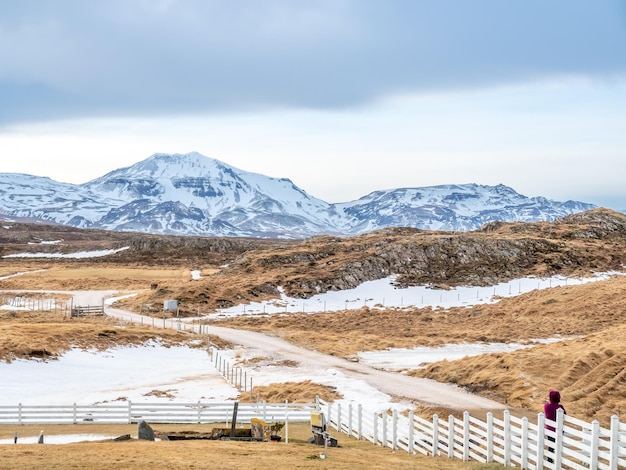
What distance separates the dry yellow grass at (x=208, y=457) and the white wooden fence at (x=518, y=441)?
588 mm

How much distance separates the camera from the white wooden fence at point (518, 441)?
1506 cm

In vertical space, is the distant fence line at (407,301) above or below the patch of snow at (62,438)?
above

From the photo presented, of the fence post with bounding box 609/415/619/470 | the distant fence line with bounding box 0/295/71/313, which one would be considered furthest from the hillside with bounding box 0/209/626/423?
the fence post with bounding box 609/415/619/470

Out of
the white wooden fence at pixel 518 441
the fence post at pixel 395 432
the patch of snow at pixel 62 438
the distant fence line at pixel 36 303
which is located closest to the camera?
the white wooden fence at pixel 518 441

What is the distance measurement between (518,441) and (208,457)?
8.75 m

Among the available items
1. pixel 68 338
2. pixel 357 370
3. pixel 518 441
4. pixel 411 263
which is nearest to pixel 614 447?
pixel 518 441

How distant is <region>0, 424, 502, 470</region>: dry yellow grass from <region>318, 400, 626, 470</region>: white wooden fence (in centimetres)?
59

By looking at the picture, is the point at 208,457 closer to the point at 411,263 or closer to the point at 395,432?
the point at 395,432

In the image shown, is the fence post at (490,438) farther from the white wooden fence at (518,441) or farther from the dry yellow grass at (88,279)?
the dry yellow grass at (88,279)

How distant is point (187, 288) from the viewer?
299ft

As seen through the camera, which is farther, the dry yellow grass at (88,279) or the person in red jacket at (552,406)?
the dry yellow grass at (88,279)

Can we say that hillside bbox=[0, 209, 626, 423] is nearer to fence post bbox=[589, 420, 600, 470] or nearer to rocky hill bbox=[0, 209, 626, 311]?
rocky hill bbox=[0, 209, 626, 311]

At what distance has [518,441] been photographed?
18.0 m

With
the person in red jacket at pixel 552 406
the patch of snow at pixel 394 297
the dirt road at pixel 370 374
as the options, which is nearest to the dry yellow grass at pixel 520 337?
the dirt road at pixel 370 374
